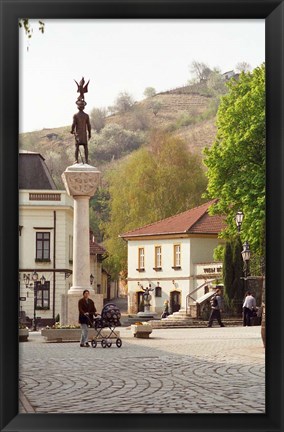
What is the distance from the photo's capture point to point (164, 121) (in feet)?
36.0

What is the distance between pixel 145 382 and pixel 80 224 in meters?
8.95

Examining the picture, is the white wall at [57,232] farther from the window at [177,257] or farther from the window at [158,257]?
the window at [177,257]

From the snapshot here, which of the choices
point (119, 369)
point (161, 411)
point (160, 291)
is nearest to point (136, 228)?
point (160, 291)

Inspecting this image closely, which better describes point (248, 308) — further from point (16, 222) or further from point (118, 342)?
point (16, 222)

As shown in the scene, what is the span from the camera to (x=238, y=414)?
236 inches

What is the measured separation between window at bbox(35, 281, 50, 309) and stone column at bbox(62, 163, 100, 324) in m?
1.69

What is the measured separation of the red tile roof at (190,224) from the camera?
63.3 feet

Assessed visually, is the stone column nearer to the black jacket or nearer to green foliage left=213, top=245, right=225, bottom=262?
the black jacket

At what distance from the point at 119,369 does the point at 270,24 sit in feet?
13.9

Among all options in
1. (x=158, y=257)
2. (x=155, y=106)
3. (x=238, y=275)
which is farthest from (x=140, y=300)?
(x=155, y=106)

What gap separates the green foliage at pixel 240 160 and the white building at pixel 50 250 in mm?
2825

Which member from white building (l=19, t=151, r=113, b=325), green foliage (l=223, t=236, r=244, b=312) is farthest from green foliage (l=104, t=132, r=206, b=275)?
green foliage (l=223, t=236, r=244, b=312)
